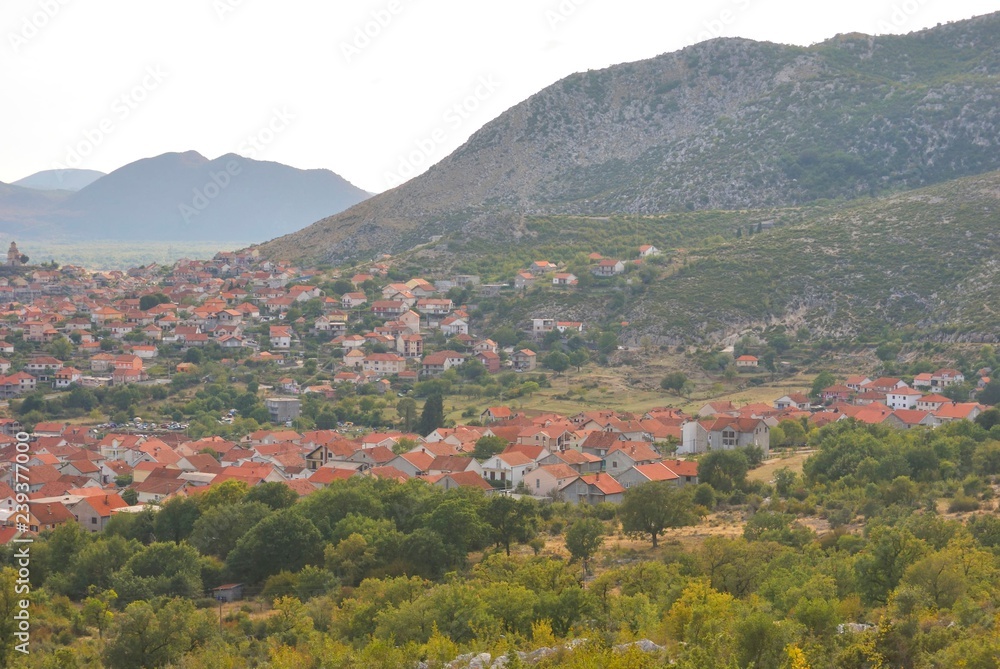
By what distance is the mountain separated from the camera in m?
109

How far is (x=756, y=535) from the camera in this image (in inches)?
1225

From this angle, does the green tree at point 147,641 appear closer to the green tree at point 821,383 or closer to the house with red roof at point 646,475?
the house with red roof at point 646,475

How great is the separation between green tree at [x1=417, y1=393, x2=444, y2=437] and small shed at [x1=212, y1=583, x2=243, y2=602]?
2354cm

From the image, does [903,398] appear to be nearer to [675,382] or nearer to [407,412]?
[675,382]

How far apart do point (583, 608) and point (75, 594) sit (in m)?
15.4

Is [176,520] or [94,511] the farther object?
[94,511]

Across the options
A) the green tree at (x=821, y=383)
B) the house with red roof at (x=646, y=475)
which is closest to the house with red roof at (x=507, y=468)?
the house with red roof at (x=646, y=475)

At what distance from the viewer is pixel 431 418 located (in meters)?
55.8

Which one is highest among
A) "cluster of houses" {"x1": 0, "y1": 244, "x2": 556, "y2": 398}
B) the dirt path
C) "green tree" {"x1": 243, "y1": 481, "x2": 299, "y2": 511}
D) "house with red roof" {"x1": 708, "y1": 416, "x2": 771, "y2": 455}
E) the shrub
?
"cluster of houses" {"x1": 0, "y1": 244, "x2": 556, "y2": 398}

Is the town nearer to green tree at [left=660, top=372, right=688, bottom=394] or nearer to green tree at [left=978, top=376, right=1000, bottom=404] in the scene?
green tree at [left=978, top=376, right=1000, bottom=404]

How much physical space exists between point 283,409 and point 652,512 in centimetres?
3379

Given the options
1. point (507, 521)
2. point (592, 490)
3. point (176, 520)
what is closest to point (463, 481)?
point (592, 490)

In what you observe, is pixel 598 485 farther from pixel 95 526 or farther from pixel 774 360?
pixel 774 360

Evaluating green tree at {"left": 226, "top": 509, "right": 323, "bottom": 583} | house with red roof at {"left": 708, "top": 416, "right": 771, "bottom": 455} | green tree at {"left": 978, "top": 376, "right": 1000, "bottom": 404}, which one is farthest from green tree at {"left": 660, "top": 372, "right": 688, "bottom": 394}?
green tree at {"left": 226, "top": 509, "right": 323, "bottom": 583}
